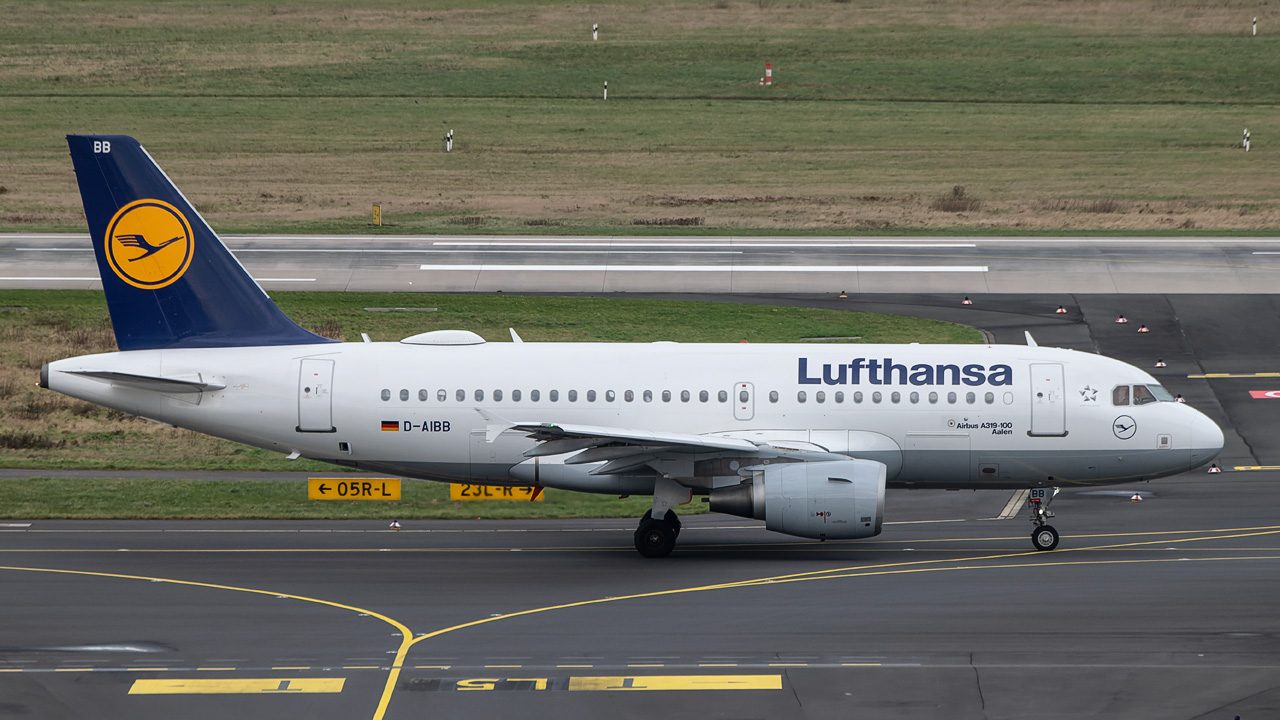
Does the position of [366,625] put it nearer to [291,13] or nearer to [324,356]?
[324,356]

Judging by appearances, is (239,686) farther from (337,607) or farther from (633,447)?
(633,447)

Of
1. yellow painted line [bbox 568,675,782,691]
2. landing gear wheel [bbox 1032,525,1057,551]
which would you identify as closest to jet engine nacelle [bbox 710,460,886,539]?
landing gear wheel [bbox 1032,525,1057,551]

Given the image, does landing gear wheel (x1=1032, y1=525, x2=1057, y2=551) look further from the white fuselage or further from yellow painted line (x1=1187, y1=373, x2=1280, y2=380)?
yellow painted line (x1=1187, y1=373, x2=1280, y2=380)

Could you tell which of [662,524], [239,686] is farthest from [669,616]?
[239,686]

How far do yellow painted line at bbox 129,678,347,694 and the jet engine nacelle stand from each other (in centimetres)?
990

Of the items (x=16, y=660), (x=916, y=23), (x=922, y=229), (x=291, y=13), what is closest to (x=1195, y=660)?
(x=16, y=660)

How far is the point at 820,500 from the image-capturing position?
29016 millimetres

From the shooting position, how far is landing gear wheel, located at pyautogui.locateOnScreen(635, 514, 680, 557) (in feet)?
100

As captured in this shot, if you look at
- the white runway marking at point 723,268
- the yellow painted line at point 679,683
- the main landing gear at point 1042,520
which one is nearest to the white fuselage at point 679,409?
the main landing gear at point 1042,520

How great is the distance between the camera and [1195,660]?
24.0m

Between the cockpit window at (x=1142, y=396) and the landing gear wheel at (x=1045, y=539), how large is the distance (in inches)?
136

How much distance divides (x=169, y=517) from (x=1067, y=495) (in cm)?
2252

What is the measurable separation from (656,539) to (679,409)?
291cm

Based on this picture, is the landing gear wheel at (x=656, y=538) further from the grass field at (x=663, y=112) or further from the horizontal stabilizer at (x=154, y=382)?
the grass field at (x=663, y=112)
